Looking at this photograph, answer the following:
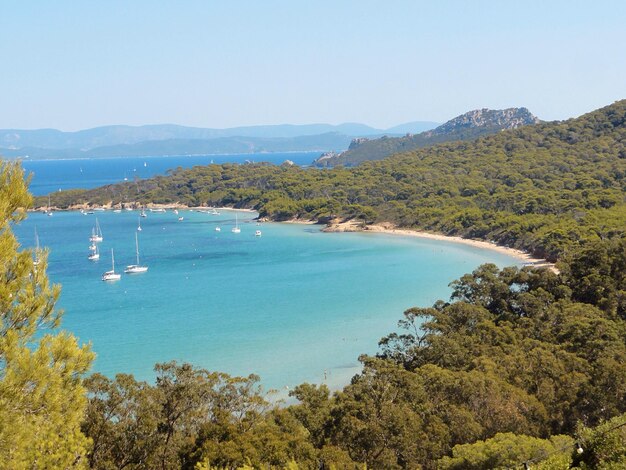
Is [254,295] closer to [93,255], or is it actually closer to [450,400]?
[93,255]

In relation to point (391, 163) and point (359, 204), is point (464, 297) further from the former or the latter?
point (391, 163)

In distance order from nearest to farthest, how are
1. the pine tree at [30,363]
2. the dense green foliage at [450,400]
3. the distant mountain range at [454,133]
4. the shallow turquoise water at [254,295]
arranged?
the pine tree at [30,363] → the dense green foliage at [450,400] → the shallow turquoise water at [254,295] → the distant mountain range at [454,133]

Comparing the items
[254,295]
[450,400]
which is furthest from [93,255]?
[450,400]

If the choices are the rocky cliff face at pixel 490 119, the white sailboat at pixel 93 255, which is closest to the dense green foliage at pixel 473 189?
the white sailboat at pixel 93 255

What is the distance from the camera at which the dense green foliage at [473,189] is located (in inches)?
2125

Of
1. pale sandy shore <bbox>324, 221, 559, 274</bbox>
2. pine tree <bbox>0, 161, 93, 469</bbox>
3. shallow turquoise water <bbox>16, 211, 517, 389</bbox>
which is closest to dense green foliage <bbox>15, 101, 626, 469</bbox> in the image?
pine tree <bbox>0, 161, 93, 469</bbox>

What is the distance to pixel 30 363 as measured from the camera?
5969 mm

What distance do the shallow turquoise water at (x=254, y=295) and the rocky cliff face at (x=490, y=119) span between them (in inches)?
4496

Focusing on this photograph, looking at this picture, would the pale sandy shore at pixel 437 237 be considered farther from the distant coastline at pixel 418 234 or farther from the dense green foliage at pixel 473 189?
the dense green foliage at pixel 473 189

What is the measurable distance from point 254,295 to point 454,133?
459ft

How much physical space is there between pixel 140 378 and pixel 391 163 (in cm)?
7807

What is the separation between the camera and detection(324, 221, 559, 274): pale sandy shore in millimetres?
46381

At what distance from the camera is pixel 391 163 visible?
322ft

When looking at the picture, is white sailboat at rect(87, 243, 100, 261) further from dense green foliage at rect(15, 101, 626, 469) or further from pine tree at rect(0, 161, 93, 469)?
pine tree at rect(0, 161, 93, 469)
